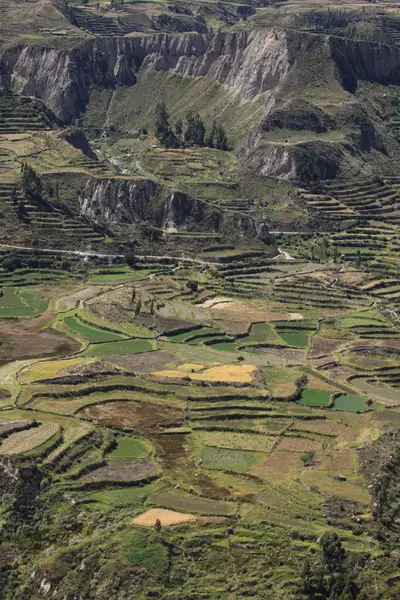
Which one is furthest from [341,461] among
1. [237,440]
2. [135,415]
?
[135,415]

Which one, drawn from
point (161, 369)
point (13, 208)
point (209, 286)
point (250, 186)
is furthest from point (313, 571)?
point (250, 186)

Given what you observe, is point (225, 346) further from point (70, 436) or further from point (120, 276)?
point (70, 436)

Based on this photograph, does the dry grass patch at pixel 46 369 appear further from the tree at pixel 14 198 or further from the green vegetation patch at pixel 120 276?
the tree at pixel 14 198

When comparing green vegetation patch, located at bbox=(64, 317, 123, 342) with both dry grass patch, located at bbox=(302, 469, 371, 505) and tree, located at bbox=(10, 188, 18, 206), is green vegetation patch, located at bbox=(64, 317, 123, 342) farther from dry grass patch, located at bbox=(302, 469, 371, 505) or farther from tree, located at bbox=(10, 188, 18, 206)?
dry grass patch, located at bbox=(302, 469, 371, 505)

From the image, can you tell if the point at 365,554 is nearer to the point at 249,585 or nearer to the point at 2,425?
the point at 249,585

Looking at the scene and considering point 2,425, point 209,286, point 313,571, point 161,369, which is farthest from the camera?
point 209,286

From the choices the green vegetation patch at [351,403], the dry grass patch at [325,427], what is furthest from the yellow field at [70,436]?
the green vegetation patch at [351,403]
